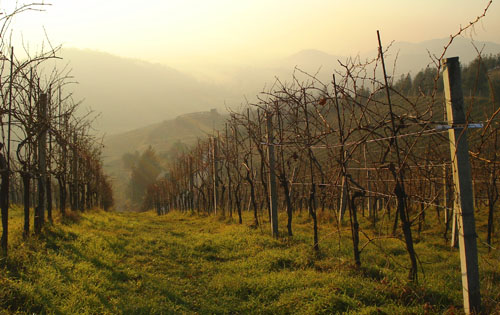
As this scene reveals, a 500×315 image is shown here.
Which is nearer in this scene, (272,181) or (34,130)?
(34,130)

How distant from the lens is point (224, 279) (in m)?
4.95

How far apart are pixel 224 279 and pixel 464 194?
3.22 m

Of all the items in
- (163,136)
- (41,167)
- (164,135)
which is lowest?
(41,167)

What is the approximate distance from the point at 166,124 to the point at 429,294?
12397 cm

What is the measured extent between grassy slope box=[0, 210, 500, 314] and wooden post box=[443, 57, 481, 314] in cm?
16

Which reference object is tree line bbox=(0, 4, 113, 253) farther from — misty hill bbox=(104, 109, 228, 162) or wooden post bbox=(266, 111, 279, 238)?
misty hill bbox=(104, 109, 228, 162)

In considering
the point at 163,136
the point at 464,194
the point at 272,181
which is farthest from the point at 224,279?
the point at 163,136

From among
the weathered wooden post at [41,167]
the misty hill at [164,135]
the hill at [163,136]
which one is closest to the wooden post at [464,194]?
the weathered wooden post at [41,167]

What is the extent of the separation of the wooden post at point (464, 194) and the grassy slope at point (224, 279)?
0.52 ft

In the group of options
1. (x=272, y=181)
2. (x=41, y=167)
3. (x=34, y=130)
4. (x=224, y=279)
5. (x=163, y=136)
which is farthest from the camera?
(x=163, y=136)

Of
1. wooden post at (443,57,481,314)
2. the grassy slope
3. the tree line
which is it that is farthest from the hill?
wooden post at (443,57,481,314)

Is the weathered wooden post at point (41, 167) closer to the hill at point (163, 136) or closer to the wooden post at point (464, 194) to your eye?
the wooden post at point (464, 194)

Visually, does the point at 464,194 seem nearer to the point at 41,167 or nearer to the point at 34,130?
the point at 34,130

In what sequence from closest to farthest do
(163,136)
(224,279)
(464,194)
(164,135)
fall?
(464,194) < (224,279) < (163,136) < (164,135)
